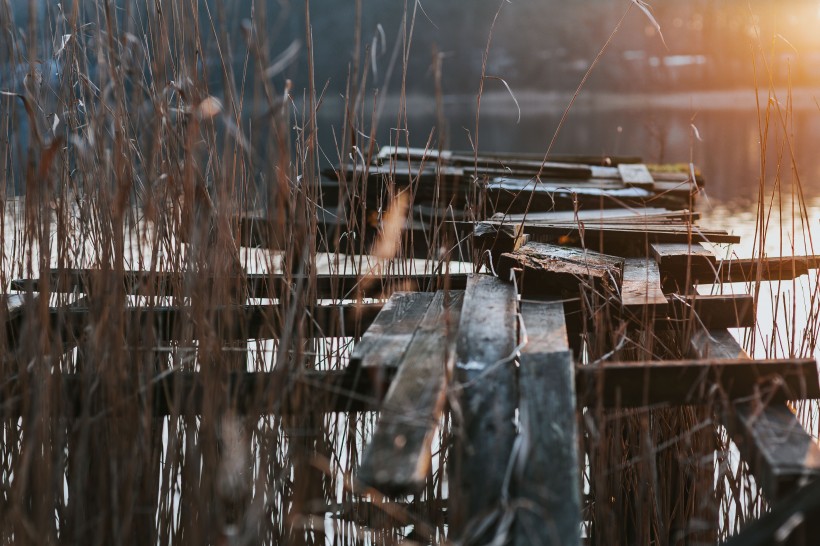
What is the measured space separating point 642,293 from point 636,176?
2.10 metres

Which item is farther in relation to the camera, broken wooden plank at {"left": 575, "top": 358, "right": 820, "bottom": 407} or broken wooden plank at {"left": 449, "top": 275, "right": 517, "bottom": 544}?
broken wooden plank at {"left": 575, "top": 358, "right": 820, "bottom": 407}

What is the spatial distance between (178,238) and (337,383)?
501 mm

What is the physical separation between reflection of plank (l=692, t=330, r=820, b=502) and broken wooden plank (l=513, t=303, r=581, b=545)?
0.27 m

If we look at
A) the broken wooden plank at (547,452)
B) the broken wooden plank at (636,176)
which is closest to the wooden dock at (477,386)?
the broken wooden plank at (547,452)

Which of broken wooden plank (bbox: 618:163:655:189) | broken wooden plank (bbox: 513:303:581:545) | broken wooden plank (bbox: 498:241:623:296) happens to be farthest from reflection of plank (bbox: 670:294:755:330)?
broken wooden plank (bbox: 618:163:655:189)

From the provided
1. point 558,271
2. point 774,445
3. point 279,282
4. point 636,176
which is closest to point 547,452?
point 774,445

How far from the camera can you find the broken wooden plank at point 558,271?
5.51ft

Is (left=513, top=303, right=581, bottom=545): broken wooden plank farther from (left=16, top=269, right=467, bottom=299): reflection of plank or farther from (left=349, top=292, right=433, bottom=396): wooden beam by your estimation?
(left=16, top=269, right=467, bottom=299): reflection of plank

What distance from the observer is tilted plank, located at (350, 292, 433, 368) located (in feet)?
4.55

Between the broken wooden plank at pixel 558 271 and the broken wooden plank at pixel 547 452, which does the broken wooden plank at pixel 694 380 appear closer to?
the broken wooden plank at pixel 547 452

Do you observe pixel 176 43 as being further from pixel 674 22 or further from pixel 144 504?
pixel 674 22

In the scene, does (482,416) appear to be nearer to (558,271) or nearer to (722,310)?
(558,271)

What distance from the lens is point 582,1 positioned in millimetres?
21594

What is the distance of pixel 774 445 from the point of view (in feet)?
4.05
